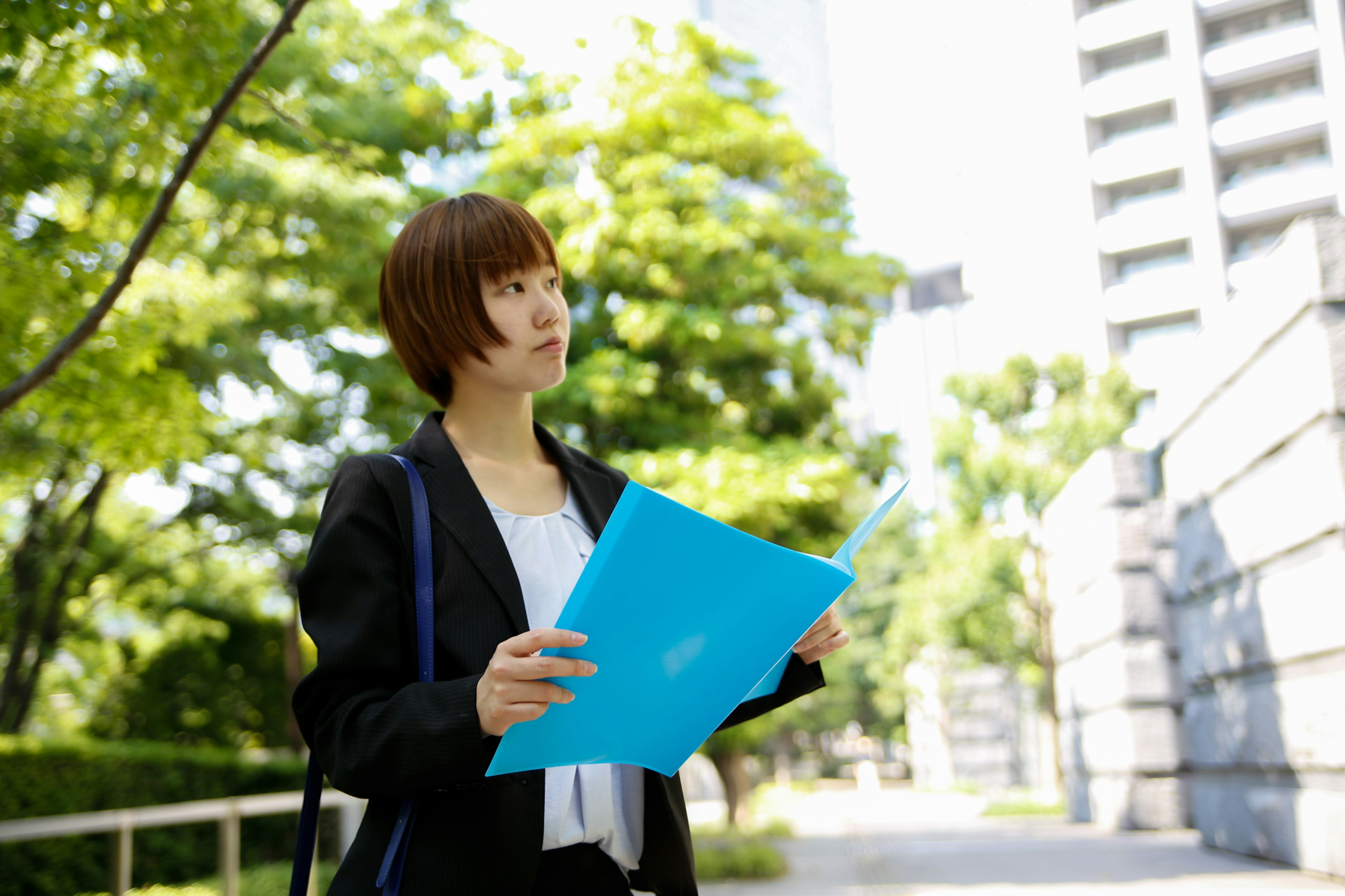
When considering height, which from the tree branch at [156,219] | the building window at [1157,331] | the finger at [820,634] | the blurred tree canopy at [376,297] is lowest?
the finger at [820,634]

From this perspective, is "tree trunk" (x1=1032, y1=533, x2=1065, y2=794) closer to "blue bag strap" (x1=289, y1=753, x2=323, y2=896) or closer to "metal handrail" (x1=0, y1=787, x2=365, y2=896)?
"metal handrail" (x1=0, y1=787, x2=365, y2=896)

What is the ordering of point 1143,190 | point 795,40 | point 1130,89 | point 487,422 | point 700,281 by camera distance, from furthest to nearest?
point 795,40 → point 1143,190 → point 1130,89 → point 700,281 → point 487,422

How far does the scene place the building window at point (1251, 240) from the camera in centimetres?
3131

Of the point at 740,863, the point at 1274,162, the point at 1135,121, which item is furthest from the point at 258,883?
the point at 1135,121

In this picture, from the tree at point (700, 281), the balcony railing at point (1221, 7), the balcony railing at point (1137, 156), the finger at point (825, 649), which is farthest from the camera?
the balcony railing at point (1137, 156)

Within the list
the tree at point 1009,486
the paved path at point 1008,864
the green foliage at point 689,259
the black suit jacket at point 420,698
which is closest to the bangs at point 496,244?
the black suit jacket at point 420,698

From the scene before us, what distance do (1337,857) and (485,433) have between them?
552 cm

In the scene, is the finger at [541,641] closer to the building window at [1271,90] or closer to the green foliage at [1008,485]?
the green foliage at [1008,485]

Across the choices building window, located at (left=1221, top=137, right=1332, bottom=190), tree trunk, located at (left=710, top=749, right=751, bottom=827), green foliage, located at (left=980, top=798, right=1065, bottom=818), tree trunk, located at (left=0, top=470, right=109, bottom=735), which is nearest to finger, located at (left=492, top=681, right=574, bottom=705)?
tree trunk, located at (left=0, top=470, right=109, bottom=735)

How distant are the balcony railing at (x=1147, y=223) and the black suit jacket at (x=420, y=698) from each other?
35.4 meters

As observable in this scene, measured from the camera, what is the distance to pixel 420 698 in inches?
44.4

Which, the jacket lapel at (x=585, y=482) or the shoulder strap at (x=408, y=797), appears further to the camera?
the jacket lapel at (x=585, y=482)

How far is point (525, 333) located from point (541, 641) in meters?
0.59

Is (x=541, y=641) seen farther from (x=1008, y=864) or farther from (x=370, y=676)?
(x=1008, y=864)
